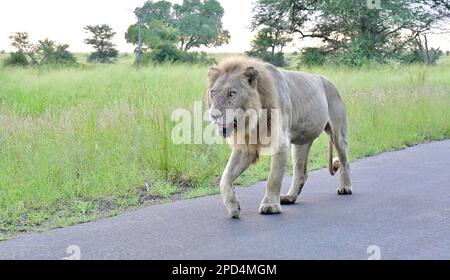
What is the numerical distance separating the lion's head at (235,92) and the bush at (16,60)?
3068 centimetres

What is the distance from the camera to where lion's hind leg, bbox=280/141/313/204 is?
7793 millimetres

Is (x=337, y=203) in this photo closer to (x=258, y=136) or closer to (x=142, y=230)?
(x=258, y=136)

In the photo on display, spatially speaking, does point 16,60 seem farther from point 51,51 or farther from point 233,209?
point 233,209

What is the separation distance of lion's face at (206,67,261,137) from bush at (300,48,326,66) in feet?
97.0

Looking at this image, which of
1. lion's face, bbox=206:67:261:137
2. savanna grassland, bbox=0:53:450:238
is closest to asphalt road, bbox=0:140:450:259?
savanna grassland, bbox=0:53:450:238

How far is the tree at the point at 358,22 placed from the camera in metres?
35.4

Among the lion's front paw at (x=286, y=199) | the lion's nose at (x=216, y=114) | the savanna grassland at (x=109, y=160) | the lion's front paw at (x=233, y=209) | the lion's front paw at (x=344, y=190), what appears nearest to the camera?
the lion's nose at (x=216, y=114)

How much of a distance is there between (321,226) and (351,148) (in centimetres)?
627

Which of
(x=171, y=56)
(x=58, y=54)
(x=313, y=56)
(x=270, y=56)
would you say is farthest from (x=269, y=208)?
(x=58, y=54)

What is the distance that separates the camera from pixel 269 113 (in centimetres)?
702

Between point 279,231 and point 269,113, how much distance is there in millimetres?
1241

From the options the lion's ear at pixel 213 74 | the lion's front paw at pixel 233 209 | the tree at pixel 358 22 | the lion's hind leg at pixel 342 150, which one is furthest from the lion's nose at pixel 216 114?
the tree at pixel 358 22

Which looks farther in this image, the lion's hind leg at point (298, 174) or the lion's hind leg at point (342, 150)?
the lion's hind leg at point (342, 150)

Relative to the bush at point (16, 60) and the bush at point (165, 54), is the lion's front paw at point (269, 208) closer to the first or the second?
the bush at point (165, 54)
